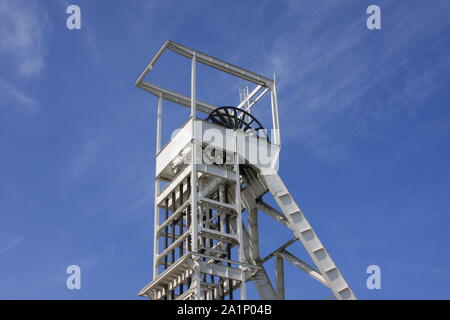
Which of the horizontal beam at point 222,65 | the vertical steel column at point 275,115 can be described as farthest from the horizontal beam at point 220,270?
the horizontal beam at point 222,65

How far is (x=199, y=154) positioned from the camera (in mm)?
37469

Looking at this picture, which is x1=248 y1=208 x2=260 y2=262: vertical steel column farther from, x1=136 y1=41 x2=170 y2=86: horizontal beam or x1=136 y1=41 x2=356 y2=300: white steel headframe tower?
x1=136 y1=41 x2=170 y2=86: horizontal beam

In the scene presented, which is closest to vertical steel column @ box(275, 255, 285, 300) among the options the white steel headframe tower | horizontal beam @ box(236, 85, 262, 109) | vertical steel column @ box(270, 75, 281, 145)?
the white steel headframe tower

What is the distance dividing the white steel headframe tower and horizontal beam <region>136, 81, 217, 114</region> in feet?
0.39

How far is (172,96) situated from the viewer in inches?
1719

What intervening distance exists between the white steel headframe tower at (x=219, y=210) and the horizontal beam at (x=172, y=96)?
0.12m

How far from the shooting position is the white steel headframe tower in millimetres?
35312

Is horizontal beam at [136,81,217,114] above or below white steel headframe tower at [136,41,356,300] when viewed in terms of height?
above

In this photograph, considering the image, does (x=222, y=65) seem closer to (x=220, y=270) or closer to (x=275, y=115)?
(x=275, y=115)

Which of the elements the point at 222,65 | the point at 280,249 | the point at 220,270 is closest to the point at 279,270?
the point at 280,249

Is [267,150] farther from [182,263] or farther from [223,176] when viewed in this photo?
[182,263]
